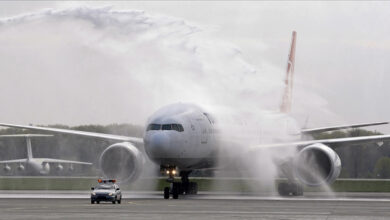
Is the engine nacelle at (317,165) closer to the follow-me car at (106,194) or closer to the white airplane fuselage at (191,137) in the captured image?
the white airplane fuselage at (191,137)

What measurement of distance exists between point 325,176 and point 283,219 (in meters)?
21.6

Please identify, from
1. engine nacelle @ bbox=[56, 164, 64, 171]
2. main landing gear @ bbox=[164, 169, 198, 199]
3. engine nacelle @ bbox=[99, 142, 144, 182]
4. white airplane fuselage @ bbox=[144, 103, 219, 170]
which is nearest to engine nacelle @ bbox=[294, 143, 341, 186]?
white airplane fuselage @ bbox=[144, 103, 219, 170]

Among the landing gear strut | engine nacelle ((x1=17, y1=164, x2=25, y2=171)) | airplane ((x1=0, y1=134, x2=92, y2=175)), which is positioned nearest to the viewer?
the landing gear strut

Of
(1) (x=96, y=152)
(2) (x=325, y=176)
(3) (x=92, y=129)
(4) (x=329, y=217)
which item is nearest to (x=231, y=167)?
(2) (x=325, y=176)

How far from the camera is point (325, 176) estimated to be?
5138 cm

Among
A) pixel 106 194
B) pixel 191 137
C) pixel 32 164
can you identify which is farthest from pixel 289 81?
pixel 32 164

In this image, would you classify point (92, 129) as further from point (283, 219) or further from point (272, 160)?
point (283, 219)

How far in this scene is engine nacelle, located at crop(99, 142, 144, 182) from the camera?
51.6 metres

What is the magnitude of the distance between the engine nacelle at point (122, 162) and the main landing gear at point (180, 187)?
8.19 ft

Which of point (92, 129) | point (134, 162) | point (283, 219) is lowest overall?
point (283, 219)

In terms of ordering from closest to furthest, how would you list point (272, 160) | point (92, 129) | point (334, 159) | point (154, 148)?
1. point (154, 148)
2. point (334, 159)
3. point (272, 160)
4. point (92, 129)

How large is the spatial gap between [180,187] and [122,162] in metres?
4.27

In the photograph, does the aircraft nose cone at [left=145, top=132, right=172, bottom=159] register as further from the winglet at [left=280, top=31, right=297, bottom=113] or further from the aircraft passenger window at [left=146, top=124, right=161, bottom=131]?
the winglet at [left=280, top=31, right=297, bottom=113]

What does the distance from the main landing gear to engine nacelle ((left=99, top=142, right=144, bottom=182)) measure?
250cm
